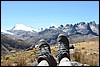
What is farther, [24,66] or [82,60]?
[82,60]

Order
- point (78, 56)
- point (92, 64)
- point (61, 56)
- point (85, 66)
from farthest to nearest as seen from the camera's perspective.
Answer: point (78, 56)
point (92, 64)
point (85, 66)
point (61, 56)

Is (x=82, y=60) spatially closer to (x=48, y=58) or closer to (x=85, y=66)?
(x=85, y=66)

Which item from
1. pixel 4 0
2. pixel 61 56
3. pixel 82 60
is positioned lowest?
pixel 82 60

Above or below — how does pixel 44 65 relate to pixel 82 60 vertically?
above

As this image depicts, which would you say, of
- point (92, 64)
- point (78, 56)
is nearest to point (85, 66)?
point (92, 64)

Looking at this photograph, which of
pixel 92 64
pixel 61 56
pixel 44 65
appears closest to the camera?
pixel 44 65

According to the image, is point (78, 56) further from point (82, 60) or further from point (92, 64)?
point (92, 64)

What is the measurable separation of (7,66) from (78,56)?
2.62 meters

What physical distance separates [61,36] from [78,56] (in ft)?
3.42

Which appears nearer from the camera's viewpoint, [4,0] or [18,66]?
[18,66]

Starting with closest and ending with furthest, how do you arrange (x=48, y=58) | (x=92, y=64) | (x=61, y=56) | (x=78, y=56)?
1. (x=48, y=58)
2. (x=61, y=56)
3. (x=92, y=64)
4. (x=78, y=56)

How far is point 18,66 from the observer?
8164mm

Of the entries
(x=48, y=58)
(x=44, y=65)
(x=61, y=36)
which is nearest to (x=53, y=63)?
(x=48, y=58)

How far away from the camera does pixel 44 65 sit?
5.73 meters
